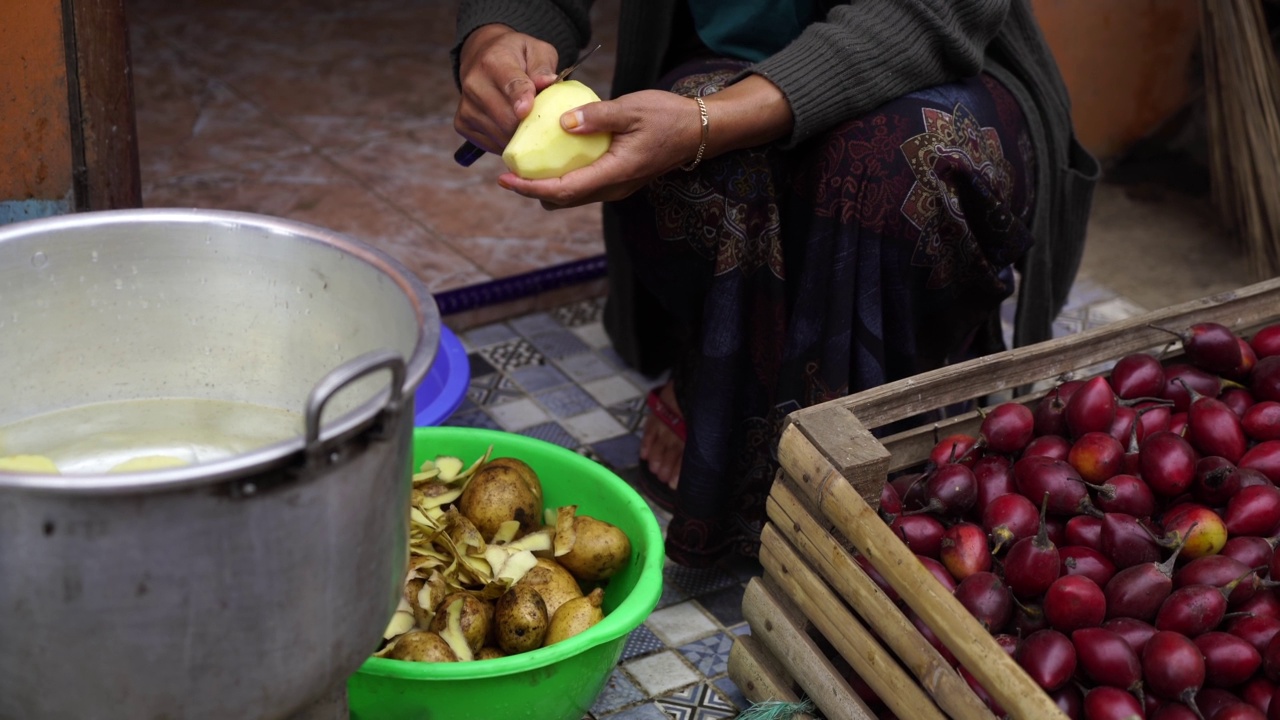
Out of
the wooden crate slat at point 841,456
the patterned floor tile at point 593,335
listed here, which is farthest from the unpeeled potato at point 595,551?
the patterned floor tile at point 593,335

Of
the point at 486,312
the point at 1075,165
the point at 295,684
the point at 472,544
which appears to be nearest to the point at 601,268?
the point at 486,312

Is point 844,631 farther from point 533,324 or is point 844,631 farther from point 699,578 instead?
point 533,324

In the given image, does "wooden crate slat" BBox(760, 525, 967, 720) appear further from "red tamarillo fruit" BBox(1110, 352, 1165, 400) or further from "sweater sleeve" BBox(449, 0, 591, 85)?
"sweater sleeve" BBox(449, 0, 591, 85)

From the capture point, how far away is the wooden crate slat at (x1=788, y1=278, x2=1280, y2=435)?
5.00 ft

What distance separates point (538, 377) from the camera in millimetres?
2402

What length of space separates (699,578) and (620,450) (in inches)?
14.4

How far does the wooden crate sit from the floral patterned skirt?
202 mm

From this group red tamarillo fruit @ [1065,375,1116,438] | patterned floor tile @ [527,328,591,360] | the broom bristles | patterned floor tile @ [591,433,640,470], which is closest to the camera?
red tamarillo fruit @ [1065,375,1116,438]

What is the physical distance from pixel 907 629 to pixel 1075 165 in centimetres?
110

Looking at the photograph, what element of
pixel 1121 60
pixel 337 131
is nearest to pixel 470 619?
pixel 337 131

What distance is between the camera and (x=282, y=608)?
1035mm

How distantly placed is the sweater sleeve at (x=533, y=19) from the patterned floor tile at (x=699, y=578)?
0.80 m

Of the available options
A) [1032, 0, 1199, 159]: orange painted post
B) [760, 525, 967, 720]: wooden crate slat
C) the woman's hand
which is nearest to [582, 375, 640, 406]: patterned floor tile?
the woman's hand

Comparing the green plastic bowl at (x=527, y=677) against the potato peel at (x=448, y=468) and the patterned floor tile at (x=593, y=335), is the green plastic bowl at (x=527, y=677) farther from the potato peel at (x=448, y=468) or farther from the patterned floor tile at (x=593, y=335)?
the patterned floor tile at (x=593, y=335)
